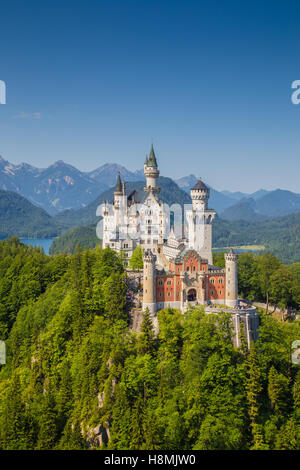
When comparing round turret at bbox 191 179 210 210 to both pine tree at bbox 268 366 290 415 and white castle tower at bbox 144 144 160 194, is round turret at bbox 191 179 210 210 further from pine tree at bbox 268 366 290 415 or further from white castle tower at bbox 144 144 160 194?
pine tree at bbox 268 366 290 415

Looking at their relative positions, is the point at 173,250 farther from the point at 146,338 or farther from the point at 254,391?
the point at 254,391

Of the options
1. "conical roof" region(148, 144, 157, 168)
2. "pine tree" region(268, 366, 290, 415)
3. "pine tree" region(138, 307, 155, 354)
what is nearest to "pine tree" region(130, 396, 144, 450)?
"pine tree" region(138, 307, 155, 354)

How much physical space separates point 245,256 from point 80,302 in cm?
3445

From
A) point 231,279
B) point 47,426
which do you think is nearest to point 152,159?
point 231,279

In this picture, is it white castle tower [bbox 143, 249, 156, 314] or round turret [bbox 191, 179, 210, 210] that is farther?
round turret [bbox 191, 179, 210, 210]

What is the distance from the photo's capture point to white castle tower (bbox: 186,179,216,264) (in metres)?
61.5

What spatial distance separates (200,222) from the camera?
202 feet

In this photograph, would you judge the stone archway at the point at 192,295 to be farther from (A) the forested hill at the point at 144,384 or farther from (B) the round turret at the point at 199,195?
(B) the round turret at the point at 199,195

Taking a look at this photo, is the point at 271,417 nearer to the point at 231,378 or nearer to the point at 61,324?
the point at 231,378

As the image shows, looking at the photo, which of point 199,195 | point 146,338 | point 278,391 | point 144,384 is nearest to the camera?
point 278,391

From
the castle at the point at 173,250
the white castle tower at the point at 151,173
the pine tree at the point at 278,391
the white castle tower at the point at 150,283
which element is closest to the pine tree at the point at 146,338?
the white castle tower at the point at 150,283

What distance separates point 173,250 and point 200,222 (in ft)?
18.7

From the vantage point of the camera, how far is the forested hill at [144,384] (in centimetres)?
4091
